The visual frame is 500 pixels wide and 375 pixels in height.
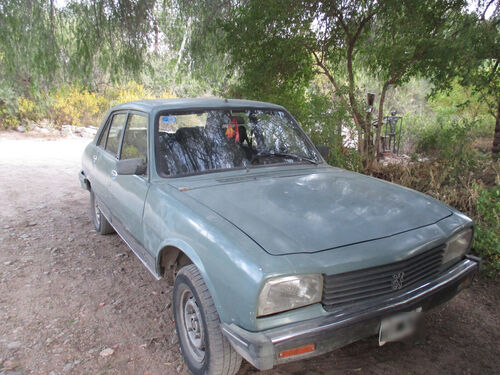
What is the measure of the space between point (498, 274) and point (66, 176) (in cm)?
767

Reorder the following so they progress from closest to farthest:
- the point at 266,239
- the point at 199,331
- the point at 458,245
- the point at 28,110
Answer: the point at 266,239
the point at 199,331
the point at 458,245
the point at 28,110

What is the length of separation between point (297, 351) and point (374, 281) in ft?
1.80

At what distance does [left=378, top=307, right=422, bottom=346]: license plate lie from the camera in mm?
1952

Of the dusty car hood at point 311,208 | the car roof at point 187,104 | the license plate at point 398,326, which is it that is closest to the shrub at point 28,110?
the car roof at point 187,104

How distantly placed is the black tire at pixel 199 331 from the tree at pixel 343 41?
406cm

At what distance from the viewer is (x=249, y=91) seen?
6297 mm

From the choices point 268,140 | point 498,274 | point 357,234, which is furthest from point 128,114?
point 498,274

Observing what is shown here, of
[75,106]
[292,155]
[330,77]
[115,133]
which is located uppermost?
[330,77]

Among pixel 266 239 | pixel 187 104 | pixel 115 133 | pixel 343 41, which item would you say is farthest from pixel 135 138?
pixel 343 41

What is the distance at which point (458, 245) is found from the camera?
7.88 feet

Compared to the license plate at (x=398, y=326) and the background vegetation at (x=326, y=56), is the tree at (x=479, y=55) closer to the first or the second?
the background vegetation at (x=326, y=56)

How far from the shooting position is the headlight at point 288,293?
176 cm

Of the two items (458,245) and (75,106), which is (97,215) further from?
(75,106)

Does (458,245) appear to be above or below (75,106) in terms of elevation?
below
